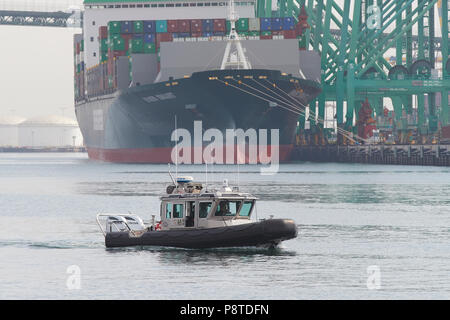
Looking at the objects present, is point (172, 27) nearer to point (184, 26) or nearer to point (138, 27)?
point (184, 26)

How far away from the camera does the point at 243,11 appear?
17450cm

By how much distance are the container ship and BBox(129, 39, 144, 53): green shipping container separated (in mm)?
125

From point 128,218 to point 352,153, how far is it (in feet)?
322

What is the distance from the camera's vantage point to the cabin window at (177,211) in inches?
1702

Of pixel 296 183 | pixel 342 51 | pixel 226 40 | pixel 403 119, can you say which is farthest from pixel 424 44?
pixel 296 183

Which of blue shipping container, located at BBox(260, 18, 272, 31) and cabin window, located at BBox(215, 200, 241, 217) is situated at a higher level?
blue shipping container, located at BBox(260, 18, 272, 31)

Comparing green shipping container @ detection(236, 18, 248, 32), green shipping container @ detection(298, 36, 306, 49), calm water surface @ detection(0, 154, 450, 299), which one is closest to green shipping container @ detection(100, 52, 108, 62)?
green shipping container @ detection(236, 18, 248, 32)

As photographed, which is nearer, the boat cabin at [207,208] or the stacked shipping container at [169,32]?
the boat cabin at [207,208]

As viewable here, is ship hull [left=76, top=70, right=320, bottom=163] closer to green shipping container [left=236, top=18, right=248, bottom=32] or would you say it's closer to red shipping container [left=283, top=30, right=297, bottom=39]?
red shipping container [left=283, top=30, right=297, bottom=39]

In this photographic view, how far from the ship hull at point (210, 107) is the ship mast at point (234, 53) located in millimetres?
5778

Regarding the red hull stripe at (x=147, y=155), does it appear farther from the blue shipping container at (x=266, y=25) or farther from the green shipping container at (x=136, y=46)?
the blue shipping container at (x=266, y=25)

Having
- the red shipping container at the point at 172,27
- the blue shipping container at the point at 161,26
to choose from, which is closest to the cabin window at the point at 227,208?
the red shipping container at the point at 172,27

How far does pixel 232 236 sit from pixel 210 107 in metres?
85.9

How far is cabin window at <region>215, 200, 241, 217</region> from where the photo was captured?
42.7m
